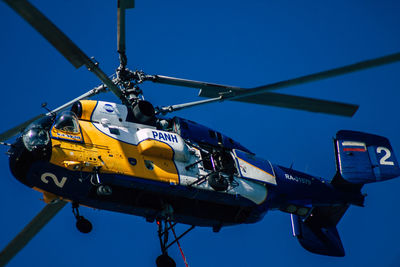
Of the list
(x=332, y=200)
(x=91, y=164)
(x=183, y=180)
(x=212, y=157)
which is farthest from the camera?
(x=332, y=200)

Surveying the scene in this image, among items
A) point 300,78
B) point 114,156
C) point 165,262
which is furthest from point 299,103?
point 165,262

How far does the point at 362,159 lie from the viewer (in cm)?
1524

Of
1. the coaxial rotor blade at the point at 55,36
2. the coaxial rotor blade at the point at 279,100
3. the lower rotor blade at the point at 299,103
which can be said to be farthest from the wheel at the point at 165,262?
the lower rotor blade at the point at 299,103

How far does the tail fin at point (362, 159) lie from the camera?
14953mm

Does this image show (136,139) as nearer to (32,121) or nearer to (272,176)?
(32,121)

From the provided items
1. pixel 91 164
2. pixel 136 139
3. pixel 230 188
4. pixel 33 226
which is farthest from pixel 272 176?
pixel 33 226

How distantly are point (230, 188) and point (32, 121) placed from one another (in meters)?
4.51

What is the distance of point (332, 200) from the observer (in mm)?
14938

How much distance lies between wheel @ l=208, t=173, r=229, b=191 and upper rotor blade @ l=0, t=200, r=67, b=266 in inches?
130

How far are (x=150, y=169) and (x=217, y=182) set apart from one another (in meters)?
1.47

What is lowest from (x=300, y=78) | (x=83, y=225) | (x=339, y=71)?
(x=83, y=225)

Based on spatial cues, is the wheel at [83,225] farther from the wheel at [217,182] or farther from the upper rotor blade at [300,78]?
the upper rotor blade at [300,78]

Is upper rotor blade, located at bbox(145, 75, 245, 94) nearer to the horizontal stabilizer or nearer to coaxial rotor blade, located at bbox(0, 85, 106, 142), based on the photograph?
coaxial rotor blade, located at bbox(0, 85, 106, 142)

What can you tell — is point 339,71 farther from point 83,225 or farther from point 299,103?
point 83,225
